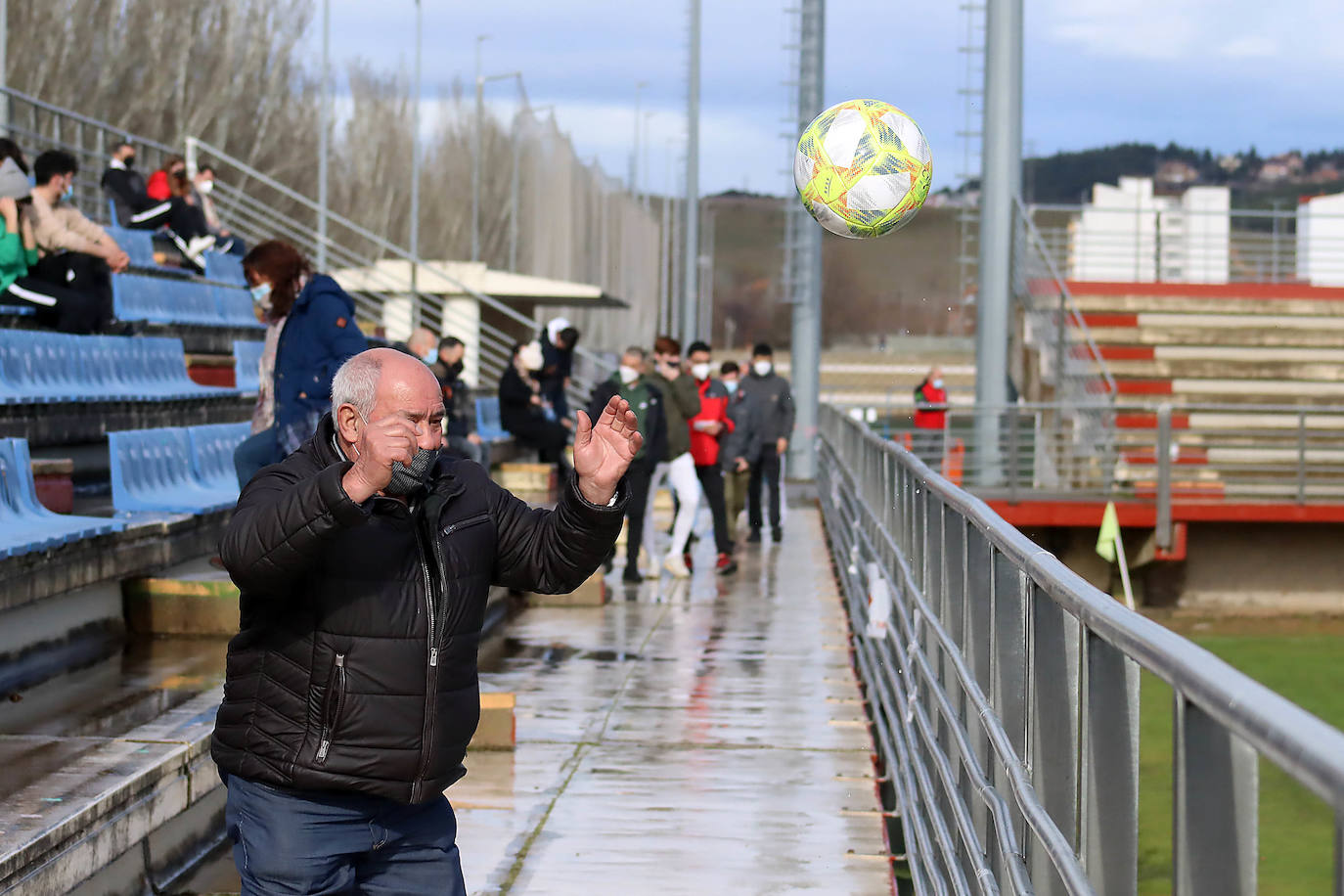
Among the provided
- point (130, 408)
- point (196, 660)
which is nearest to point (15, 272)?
point (130, 408)

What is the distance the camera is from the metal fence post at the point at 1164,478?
696 inches

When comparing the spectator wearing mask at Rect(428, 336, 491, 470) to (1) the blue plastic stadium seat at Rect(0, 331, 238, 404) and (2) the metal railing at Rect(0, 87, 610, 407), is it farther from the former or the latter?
(1) the blue plastic stadium seat at Rect(0, 331, 238, 404)

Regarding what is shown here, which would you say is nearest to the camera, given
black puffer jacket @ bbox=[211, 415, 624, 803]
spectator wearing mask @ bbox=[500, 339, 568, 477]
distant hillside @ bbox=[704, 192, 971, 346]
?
black puffer jacket @ bbox=[211, 415, 624, 803]

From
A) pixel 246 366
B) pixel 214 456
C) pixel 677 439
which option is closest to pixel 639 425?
pixel 677 439

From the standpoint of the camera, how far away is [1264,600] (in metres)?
18.8

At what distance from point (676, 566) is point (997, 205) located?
5.16m

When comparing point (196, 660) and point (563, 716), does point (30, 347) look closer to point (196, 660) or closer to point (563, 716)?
point (196, 660)

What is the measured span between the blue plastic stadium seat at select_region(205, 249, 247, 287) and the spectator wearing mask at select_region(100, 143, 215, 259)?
0.22 meters

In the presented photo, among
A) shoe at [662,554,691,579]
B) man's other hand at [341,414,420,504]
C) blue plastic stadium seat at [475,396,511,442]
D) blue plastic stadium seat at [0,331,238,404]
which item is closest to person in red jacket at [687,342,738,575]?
shoe at [662,554,691,579]

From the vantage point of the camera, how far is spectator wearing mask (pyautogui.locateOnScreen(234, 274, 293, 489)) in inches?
302

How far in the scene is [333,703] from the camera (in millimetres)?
3320

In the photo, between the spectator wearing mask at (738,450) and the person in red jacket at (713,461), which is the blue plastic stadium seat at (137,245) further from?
the spectator wearing mask at (738,450)

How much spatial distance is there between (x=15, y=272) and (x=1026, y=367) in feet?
55.1

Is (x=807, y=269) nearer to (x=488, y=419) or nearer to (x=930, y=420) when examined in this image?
(x=930, y=420)
